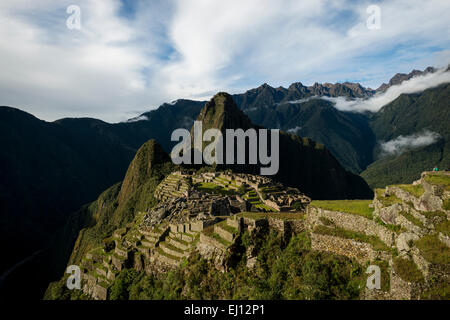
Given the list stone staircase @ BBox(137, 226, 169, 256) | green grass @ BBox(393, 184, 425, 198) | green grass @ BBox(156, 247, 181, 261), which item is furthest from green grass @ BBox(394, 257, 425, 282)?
stone staircase @ BBox(137, 226, 169, 256)

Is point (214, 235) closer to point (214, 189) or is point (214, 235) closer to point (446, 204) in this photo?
point (446, 204)

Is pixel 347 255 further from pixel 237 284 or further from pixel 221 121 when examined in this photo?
pixel 221 121

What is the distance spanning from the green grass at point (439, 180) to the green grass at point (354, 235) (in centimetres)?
367

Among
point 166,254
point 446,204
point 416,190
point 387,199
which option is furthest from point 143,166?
point 446,204

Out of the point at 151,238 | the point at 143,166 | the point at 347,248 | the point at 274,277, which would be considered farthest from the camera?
the point at 143,166

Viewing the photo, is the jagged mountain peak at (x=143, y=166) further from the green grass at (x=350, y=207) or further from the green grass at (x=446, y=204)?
the green grass at (x=446, y=204)

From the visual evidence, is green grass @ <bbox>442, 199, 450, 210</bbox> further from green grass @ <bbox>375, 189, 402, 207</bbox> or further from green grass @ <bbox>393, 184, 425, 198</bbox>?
green grass @ <bbox>375, 189, 402, 207</bbox>

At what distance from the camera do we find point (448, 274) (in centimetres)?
1026

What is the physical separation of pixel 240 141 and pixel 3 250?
449ft

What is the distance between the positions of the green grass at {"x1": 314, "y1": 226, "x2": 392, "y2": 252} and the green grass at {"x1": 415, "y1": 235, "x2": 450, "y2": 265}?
1.76 meters

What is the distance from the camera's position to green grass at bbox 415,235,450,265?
1035 cm

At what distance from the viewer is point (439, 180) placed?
12500mm

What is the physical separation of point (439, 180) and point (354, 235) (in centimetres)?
482
